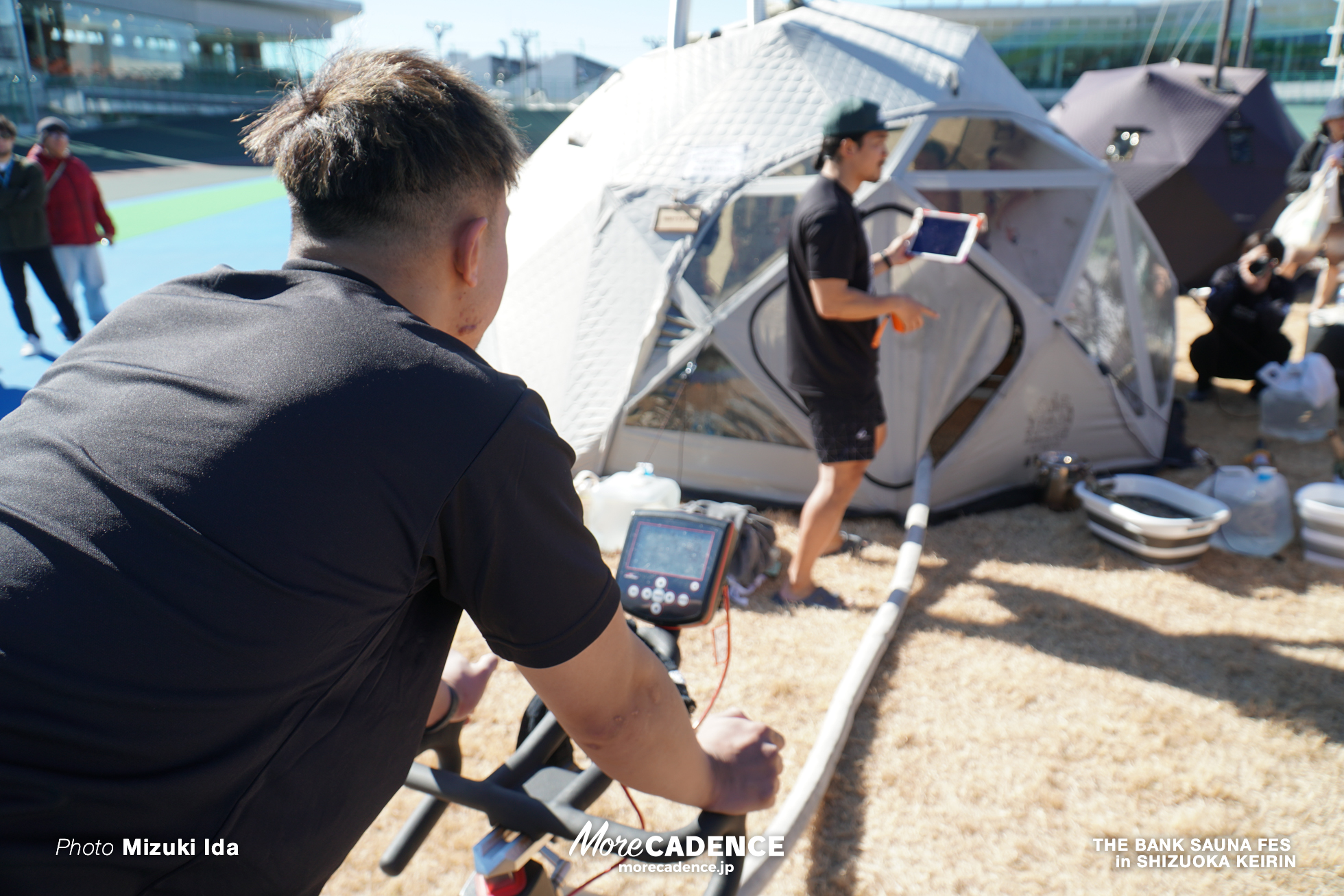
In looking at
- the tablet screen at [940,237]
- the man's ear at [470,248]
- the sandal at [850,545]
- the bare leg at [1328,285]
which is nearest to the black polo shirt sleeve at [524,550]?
the man's ear at [470,248]

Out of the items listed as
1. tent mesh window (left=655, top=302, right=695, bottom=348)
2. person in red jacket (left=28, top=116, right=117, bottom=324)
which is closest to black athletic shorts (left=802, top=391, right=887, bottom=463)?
tent mesh window (left=655, top=302, right=695, bottom=348)

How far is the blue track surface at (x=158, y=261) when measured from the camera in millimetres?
7039

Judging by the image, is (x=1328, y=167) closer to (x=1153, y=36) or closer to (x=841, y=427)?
(x=841, y=427)

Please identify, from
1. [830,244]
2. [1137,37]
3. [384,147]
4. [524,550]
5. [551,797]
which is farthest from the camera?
[1137,37]

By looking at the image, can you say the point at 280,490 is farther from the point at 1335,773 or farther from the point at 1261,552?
the point at 1261,552

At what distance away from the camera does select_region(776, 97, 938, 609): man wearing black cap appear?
3215 millimetres

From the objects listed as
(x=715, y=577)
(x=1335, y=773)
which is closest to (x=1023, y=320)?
(x=1335, y=773)

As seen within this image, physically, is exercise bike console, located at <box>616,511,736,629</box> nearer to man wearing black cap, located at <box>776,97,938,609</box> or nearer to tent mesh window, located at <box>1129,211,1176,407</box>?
man wearing black cap, located at <box>776,97,938,609</box>

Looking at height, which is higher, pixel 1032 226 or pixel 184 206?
pixel 1032 226

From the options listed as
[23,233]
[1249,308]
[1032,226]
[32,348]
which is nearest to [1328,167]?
[1249,308]

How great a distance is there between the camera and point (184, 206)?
616 inches

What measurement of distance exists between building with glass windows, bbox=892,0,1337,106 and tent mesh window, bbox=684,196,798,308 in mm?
33813

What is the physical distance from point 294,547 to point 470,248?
1.60 feet

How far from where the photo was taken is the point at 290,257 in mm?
1124
